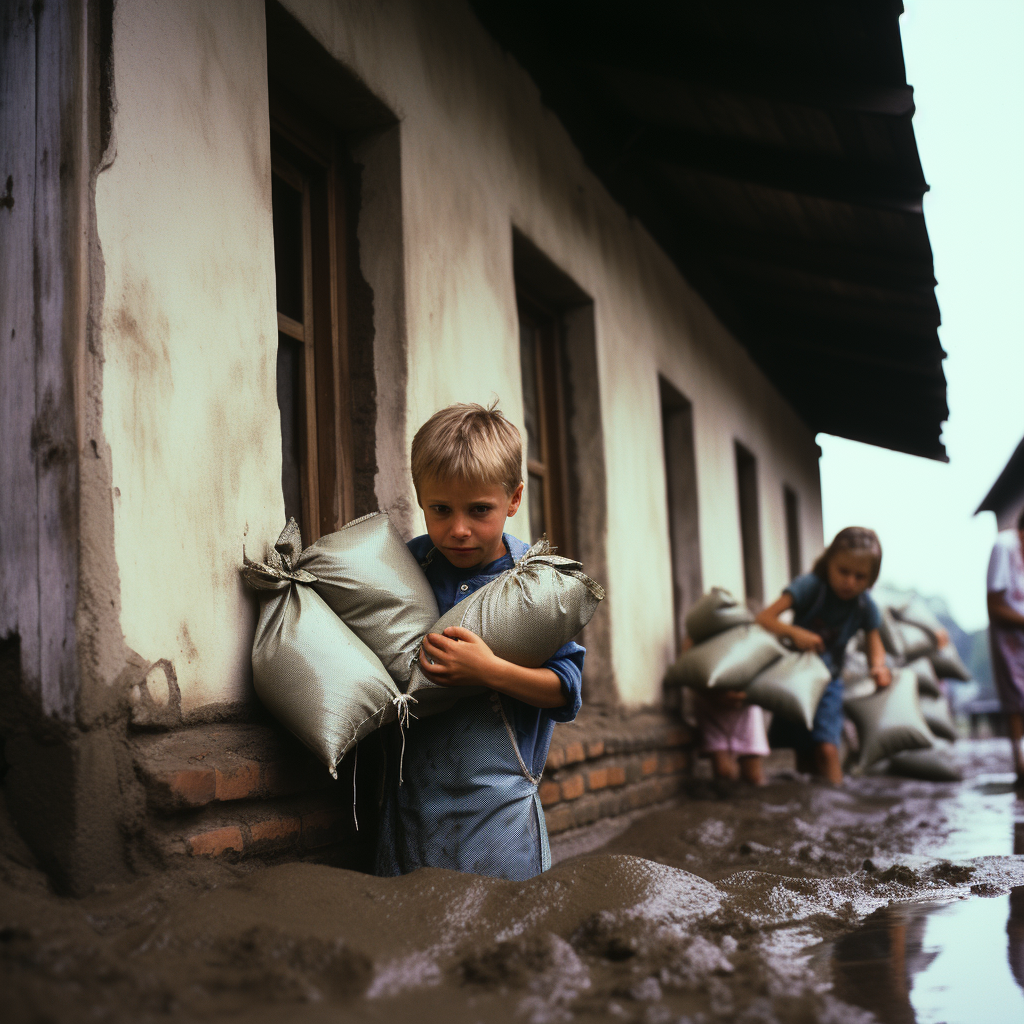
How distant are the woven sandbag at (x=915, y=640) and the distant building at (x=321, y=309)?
1.88 metres

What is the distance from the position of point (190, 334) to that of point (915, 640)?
19.6 feet

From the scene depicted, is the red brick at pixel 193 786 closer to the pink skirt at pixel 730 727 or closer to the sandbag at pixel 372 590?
the sandbag at pixel 372 590

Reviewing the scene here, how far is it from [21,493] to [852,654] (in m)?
5.67

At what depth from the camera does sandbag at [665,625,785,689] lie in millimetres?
4125

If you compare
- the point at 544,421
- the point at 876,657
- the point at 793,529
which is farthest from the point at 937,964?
the point at 793,529

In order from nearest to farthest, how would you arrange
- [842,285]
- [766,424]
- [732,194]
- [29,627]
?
1. [29,627]
2. [732,194]
3. [842,285]
4. [766,424]

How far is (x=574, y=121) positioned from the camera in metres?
4.28

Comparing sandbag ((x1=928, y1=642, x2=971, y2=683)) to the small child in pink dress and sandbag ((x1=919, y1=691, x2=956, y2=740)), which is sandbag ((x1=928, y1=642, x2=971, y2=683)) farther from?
the small child in pink dress

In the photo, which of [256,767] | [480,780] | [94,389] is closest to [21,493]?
[94,389]

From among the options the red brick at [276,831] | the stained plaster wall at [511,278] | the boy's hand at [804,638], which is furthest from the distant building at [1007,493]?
the red brick at [276,831]

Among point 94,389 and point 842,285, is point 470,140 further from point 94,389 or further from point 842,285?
point 842,285

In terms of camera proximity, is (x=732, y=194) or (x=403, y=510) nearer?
(x=403, y=510)

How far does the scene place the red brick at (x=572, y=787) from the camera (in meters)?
3.11

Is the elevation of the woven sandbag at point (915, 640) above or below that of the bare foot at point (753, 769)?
above
